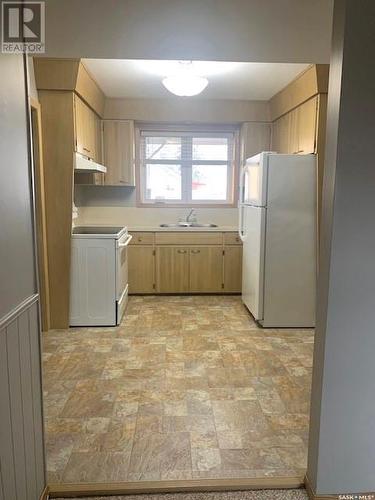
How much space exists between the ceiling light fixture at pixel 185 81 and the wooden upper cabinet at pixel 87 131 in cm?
93

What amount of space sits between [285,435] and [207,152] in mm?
3954

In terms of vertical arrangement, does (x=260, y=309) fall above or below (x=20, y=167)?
below

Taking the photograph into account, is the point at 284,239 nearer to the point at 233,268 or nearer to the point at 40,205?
the point at 233,268

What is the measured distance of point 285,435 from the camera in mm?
2109

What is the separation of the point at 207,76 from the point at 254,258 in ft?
6.32

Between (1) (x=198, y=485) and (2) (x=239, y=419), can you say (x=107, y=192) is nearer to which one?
(2) (x=239, y=419)

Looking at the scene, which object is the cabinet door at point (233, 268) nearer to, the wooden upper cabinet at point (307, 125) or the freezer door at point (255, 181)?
the freezer door at point (255, 181)

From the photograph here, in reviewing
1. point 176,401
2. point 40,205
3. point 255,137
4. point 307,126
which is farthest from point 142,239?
point 176,401

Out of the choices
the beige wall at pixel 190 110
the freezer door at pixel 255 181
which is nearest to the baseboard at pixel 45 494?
the freezer door at pixel 255 181

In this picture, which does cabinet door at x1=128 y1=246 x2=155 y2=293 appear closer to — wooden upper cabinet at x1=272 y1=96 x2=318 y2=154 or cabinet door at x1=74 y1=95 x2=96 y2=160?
cabinet door at x1=74 y1=95 x2=96 y2=160

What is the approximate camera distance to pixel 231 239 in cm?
484

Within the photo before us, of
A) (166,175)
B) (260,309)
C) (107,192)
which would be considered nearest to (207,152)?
(166,175)

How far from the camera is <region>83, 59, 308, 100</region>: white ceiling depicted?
11.3 ft

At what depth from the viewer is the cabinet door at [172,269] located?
4.82 m
